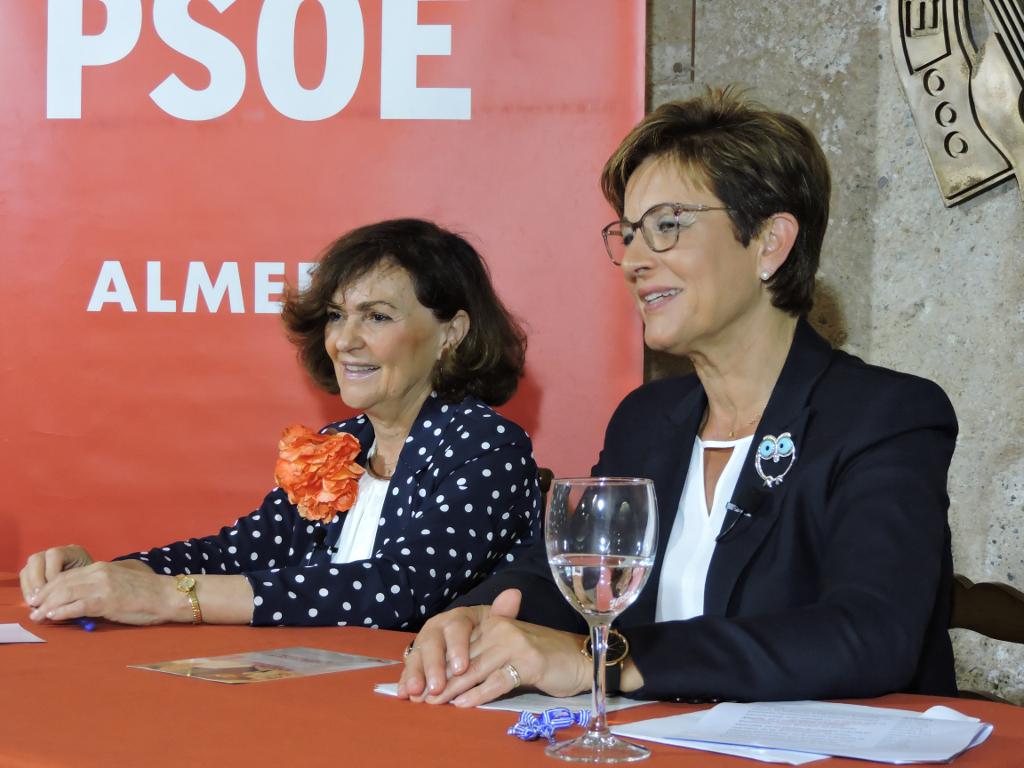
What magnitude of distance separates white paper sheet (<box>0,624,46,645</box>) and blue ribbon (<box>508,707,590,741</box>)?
0.83m

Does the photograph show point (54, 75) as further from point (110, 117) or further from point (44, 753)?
point (44, 753)

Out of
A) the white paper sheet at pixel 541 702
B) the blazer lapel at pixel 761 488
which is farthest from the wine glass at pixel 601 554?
the blazer lapel at pixel 761 488

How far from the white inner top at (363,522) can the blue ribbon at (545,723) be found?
137cm

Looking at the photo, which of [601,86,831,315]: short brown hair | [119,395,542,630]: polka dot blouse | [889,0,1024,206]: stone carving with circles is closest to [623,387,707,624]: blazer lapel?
[601,86,831,315]: short brown hair

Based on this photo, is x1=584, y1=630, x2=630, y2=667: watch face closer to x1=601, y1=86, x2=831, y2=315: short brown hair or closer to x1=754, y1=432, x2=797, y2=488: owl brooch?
x1=754, y1=432, x2=797, y2=488: owl brooch

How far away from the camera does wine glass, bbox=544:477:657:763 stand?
1.04 m

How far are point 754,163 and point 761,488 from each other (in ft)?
1.86

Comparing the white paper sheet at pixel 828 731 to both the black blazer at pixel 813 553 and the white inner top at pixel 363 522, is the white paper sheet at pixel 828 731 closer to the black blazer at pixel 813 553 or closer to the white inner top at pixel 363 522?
the black blazer at pixel 813 553

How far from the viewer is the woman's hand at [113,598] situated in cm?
177

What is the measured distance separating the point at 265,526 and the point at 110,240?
853 mm

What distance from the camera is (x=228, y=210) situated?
9.55 ft

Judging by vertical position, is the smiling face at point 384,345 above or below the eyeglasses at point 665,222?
below

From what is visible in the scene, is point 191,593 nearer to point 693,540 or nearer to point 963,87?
point 693,540

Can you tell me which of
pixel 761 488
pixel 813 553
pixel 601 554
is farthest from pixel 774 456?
pixel 601 554
